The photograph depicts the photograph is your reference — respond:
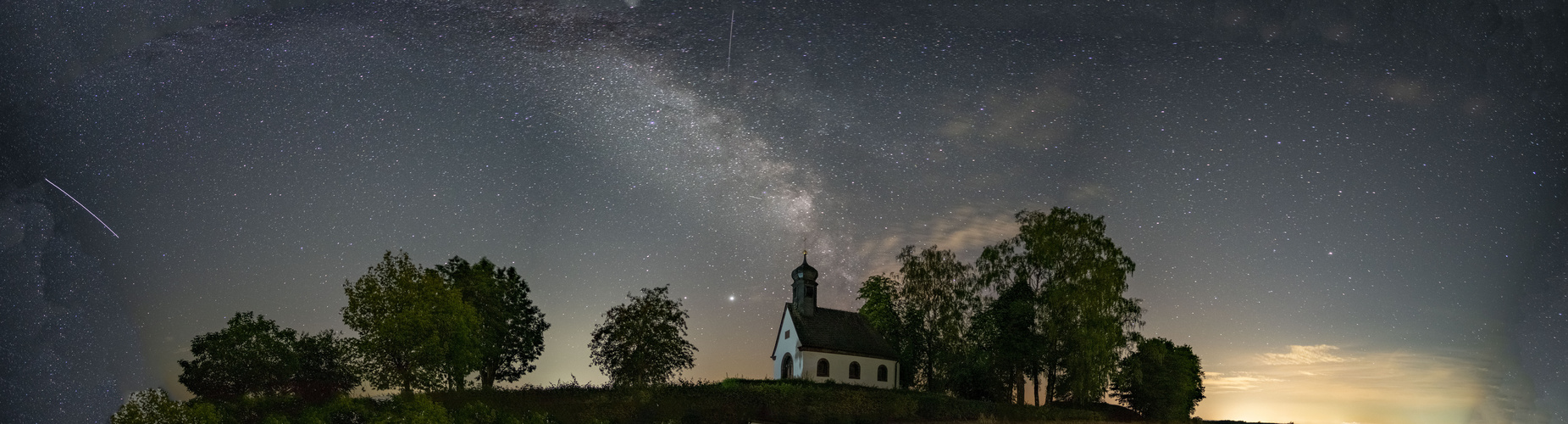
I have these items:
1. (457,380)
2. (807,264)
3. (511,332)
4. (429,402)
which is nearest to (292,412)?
(429,402)

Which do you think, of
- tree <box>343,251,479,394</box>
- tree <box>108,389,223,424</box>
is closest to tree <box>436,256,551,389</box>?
tree <box>343,251,479,394</box>

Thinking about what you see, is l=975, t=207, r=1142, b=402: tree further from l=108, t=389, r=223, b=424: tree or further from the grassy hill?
l=108, t=389, r=223, b=424: tree

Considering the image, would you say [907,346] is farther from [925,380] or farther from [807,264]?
[807,264]

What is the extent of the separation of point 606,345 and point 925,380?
91.0 feet

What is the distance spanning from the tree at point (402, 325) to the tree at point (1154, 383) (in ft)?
109

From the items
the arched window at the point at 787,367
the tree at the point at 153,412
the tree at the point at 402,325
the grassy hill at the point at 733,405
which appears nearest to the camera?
the tree at the point at 153,412

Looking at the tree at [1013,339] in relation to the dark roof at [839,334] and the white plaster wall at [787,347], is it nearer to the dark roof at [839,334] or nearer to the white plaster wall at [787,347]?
the dark roof at [839,334]

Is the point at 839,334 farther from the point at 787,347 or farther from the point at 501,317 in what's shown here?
the point at 501,317

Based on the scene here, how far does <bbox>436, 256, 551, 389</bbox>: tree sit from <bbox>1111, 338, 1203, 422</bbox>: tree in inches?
1312

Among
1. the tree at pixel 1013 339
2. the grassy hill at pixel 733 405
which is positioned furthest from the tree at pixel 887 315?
the grassy hill at pixel 733 405

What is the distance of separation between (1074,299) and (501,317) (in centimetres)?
3179

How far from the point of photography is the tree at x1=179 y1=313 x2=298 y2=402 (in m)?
40.1

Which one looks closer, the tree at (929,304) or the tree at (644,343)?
the tree at (644,343)

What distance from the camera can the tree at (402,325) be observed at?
37.0m
